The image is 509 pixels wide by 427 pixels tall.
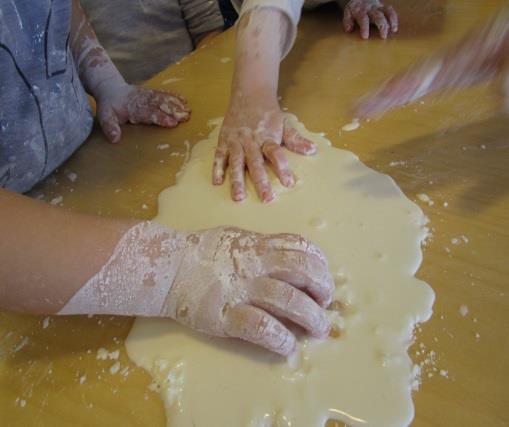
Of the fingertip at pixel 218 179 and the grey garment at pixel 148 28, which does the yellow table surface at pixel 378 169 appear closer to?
the fingertip at pixel 218 179

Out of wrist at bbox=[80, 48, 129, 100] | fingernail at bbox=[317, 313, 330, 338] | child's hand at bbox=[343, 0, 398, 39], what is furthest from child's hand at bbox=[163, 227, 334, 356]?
child's hand at bbox=[343, 0, 398, 39]

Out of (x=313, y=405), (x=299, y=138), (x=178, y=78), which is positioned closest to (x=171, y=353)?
(x=313, y=405)

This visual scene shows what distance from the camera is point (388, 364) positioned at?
490 millimetres

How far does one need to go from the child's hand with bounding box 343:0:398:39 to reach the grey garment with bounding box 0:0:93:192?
2.13 feet

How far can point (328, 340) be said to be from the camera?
1.69ft

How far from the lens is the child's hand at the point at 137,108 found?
34.8 inches

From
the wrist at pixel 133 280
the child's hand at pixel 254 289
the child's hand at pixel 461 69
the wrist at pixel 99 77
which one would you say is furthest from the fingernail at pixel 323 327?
the wrist at pixel 99 77

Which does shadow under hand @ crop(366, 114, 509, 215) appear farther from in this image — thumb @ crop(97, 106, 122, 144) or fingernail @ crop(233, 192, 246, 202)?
thumb @ crop(97, 106, 122, 144)

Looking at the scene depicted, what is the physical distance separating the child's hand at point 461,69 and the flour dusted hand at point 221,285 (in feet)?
0.81

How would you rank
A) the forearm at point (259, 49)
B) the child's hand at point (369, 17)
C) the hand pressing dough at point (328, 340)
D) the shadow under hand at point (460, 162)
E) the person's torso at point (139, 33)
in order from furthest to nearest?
the person's torso at point (139, 33) → the child's hand at point (369, 17) → the forearm at point (259, 49) → the shadow under hand at point (460, 162) → the hand pressing dough at point (328, 340)

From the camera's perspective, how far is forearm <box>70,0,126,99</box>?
3.04 feet

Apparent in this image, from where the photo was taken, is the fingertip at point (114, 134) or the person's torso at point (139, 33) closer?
the fingertip at point (114, 134)

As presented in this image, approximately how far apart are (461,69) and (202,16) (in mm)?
961

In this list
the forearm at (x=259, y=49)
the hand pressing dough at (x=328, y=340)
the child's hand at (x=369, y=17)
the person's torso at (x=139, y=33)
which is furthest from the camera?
the person's torso at (x=139, y=33)
